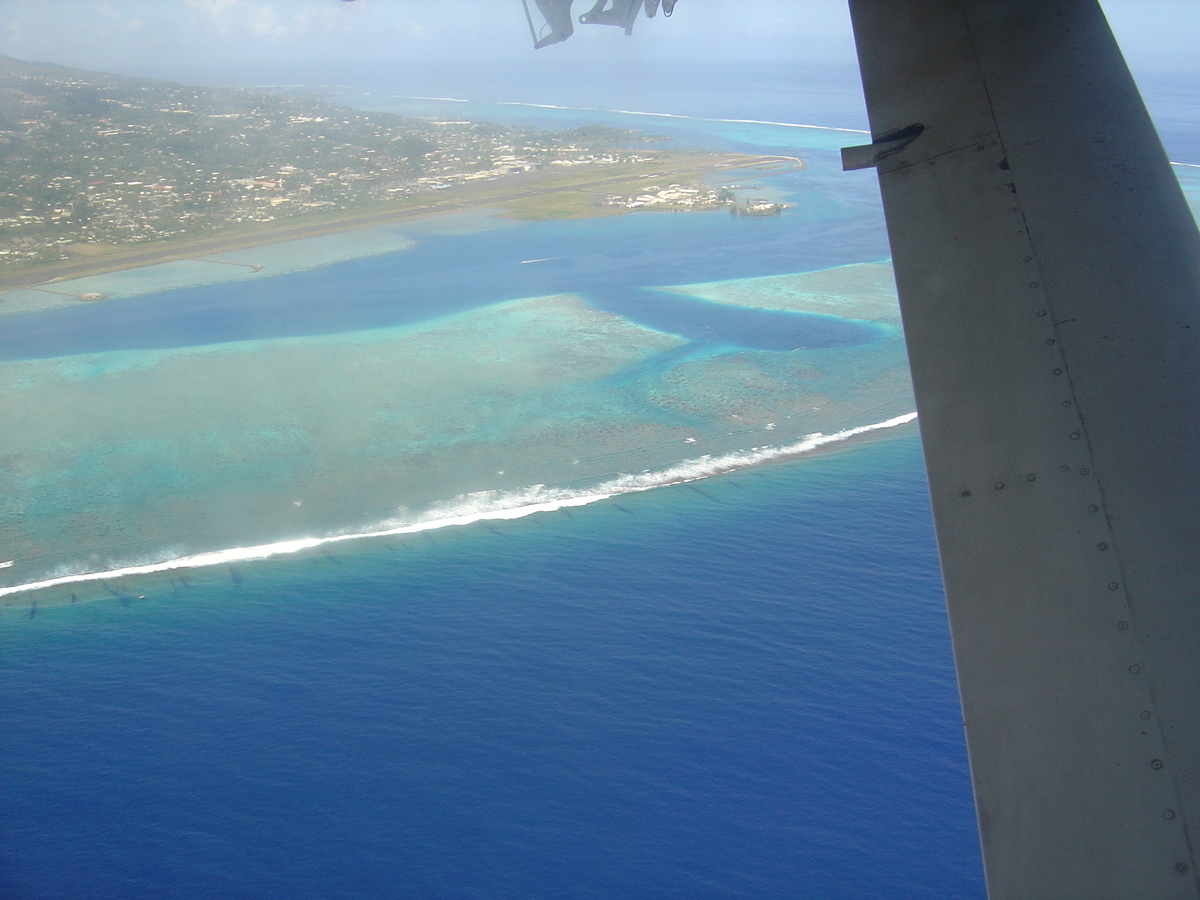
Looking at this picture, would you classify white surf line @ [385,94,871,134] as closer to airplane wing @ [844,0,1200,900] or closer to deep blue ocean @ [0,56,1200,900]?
deep blue ocean @ [0,56,1200,900]

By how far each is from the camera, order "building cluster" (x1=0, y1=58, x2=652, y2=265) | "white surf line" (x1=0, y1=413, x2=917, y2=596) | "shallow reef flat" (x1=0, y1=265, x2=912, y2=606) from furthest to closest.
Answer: "building cluster" (x1=0, y1=58, x2=652, y2=265)
"shallow reef flat" (x1=0, y1=265, x2=912, y2=606)
"white surf line" (x1=0, y1=413, x2=917, y2=596)

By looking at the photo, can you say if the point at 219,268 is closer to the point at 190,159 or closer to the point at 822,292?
the point at 190,159

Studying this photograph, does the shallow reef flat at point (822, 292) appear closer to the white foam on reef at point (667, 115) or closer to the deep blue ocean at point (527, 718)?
the deep blue ocean at point (527, 718)

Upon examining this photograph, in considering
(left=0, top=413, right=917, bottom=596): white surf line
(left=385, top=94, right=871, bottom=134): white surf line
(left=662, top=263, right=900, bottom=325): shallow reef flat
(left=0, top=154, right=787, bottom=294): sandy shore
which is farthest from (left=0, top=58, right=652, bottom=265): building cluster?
(left=662, top=263, right=900, bottom=325): shallow reef flat

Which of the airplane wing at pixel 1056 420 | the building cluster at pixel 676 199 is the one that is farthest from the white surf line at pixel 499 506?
the building cluster at pixel 676 199

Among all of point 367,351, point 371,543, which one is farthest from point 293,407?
point 371,543

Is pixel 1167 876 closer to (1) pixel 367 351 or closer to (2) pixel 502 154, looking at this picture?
(1) pixel 367 351
